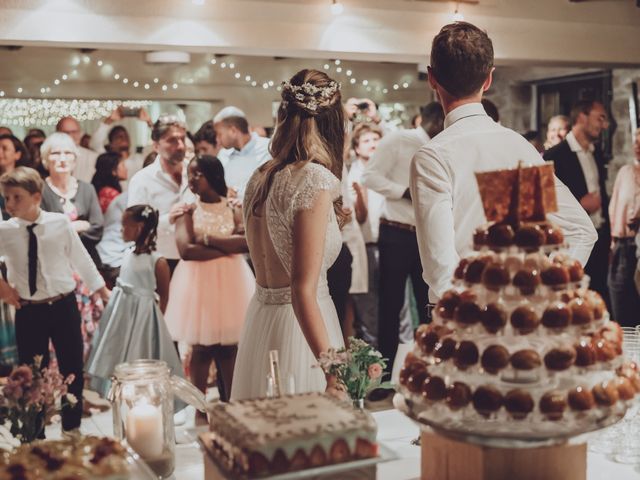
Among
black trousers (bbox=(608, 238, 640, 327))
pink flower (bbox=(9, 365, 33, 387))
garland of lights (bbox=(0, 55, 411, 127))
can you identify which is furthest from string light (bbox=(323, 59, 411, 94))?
pink flower (bbox=(9, 365, 33, 387))

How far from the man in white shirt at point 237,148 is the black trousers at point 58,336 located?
163 cm

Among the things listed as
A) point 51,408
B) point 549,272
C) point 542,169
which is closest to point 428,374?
point 549,272

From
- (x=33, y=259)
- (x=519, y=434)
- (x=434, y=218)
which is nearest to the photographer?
(x=519, y=434)

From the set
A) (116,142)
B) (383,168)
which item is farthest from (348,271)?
(116,142)

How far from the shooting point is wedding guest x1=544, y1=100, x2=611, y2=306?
562 centimetres

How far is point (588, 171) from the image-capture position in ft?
18.7

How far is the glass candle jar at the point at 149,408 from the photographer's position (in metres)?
1.78

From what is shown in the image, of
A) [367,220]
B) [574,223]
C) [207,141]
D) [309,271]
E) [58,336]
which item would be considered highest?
[207,141]

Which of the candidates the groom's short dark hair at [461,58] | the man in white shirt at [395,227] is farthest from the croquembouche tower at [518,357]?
the man in white shirt at [395,227]

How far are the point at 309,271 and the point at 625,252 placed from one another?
386 cm

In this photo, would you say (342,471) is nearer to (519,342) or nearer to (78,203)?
(519,342)

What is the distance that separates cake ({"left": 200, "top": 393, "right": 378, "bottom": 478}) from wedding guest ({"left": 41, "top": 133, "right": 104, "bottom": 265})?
12.4ft

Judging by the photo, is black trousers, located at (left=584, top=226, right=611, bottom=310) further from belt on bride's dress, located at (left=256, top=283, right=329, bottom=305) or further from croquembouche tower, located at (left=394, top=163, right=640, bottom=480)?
croquembouche tower, located at (left=394, top=163, right=640, bottom=480)

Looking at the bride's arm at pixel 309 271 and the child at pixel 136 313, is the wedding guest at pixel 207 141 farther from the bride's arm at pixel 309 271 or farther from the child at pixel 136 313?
the bride's arm at pixel 309 271
